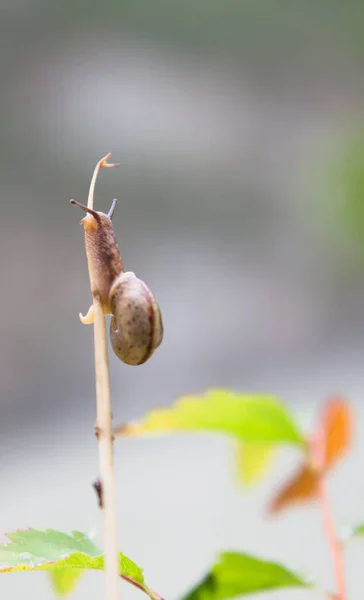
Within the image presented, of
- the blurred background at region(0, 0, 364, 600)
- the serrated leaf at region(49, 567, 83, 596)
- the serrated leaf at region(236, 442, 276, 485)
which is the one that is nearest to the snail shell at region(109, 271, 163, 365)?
the serrated leaf at region(49, 567, 83, 596)

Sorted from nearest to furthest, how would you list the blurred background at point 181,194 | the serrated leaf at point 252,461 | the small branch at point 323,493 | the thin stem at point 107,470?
the thin stem at point 107,470 → the small branch at point 323,493 → the serrated leaf at point 252,461 → the blurred background at point 181,194

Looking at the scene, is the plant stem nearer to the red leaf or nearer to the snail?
the snail

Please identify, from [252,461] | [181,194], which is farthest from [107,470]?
[181,194]

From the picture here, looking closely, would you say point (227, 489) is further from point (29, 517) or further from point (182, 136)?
point (182, 136)

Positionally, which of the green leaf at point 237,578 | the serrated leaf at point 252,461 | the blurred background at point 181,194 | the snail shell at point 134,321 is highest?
the blurred background at point 181,194

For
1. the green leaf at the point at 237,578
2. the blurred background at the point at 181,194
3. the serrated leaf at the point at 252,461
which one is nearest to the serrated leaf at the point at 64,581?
the green leaf at the point at 237,578

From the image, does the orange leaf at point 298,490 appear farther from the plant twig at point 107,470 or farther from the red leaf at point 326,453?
the plant twig at point 107,470
